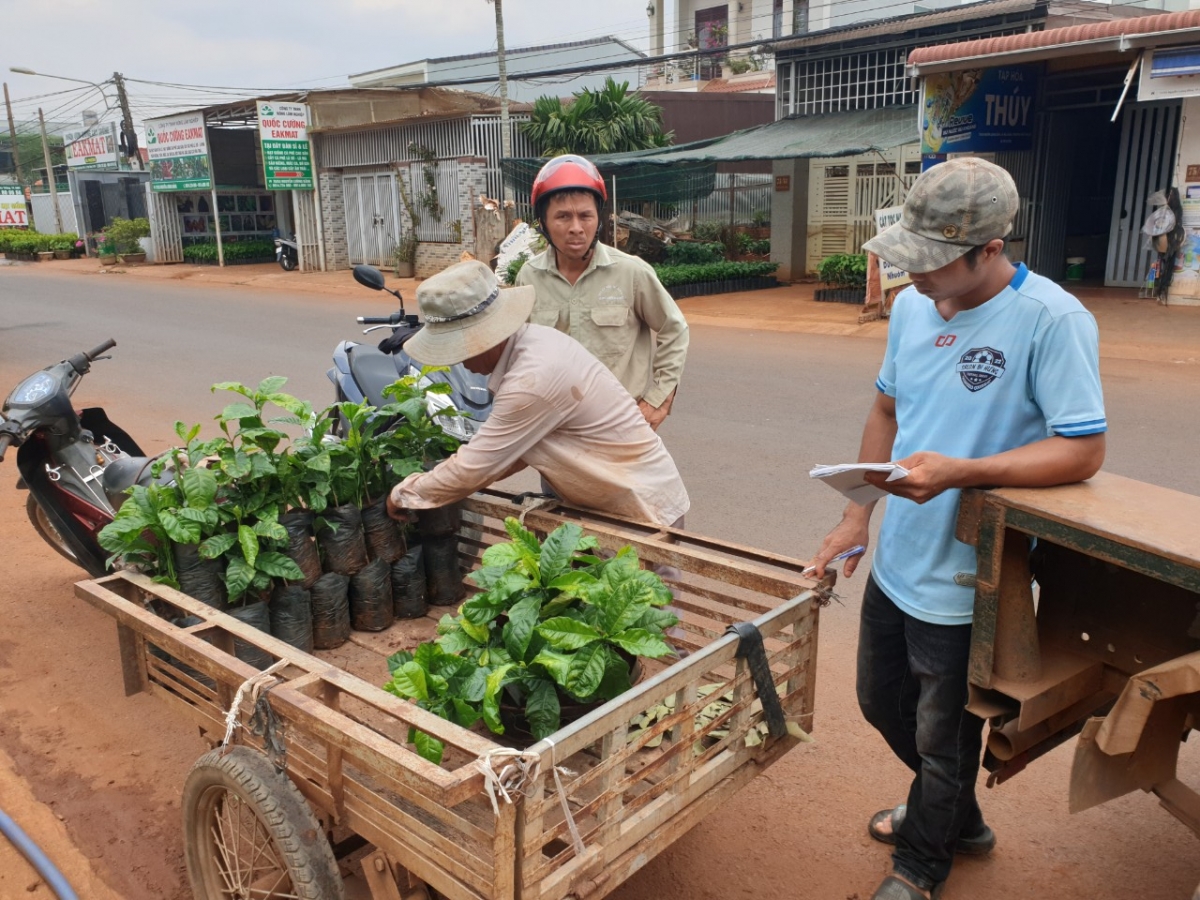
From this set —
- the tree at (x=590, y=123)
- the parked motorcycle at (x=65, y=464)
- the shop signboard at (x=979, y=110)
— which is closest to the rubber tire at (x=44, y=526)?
the parked motorcycle at (x=65, y=464)

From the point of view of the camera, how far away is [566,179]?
3402 mm

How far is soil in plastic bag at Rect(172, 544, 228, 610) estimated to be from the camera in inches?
115

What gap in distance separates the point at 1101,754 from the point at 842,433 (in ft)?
16.7

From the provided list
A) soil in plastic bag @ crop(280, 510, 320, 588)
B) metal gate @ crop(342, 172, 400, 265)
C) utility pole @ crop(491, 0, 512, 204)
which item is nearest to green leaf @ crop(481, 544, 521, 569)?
soil in plastic bag @ crop(280, 510, 320, 588)

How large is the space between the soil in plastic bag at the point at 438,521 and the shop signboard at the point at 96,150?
34.4 meters

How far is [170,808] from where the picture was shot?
122 inches

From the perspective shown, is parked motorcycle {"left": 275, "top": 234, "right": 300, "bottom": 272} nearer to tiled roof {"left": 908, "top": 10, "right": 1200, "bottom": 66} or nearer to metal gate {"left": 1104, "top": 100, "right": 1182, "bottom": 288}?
tiled roof {"left": 908, "top": 10, "right": 1200, "bottom": 66}

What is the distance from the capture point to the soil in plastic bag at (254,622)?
2.85 metres

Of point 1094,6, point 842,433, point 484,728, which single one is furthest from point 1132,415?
point 1094,6

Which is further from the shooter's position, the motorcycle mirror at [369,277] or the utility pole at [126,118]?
the utility pole at [126,118]

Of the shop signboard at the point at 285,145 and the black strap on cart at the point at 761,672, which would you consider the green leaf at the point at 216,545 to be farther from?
the shop signboard at the point at 285,145

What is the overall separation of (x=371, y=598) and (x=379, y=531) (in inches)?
9.0

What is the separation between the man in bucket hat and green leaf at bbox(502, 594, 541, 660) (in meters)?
0.62

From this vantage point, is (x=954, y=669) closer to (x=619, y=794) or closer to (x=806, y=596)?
(x=806, y=596)
